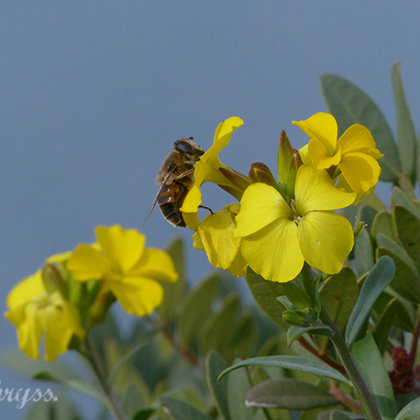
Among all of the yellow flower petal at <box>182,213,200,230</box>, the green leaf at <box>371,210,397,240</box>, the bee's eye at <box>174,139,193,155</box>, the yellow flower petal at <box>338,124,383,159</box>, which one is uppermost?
the bee's eye at <box>174,139,193,155</box>

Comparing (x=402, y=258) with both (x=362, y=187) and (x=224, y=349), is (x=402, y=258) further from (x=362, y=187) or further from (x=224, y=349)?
(x=224, y=349)

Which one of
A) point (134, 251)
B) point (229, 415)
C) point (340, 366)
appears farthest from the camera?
point (134, 251)

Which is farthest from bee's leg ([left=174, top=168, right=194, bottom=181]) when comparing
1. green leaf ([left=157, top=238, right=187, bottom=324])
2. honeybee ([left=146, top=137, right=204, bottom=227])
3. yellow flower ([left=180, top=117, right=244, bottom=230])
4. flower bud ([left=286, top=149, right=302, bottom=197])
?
green leaf ([left=157, top=238, right=187, bottom=324])

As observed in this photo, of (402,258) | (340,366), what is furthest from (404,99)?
(340,366)

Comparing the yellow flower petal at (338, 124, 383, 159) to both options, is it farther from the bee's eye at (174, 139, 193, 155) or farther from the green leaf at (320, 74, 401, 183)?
the green leaf at (320, 74, 401, 183)

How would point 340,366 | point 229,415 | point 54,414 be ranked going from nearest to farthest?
1. point 340,366
2. point 229,415
3. point 54,414

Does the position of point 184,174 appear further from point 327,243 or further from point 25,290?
point 25,290
